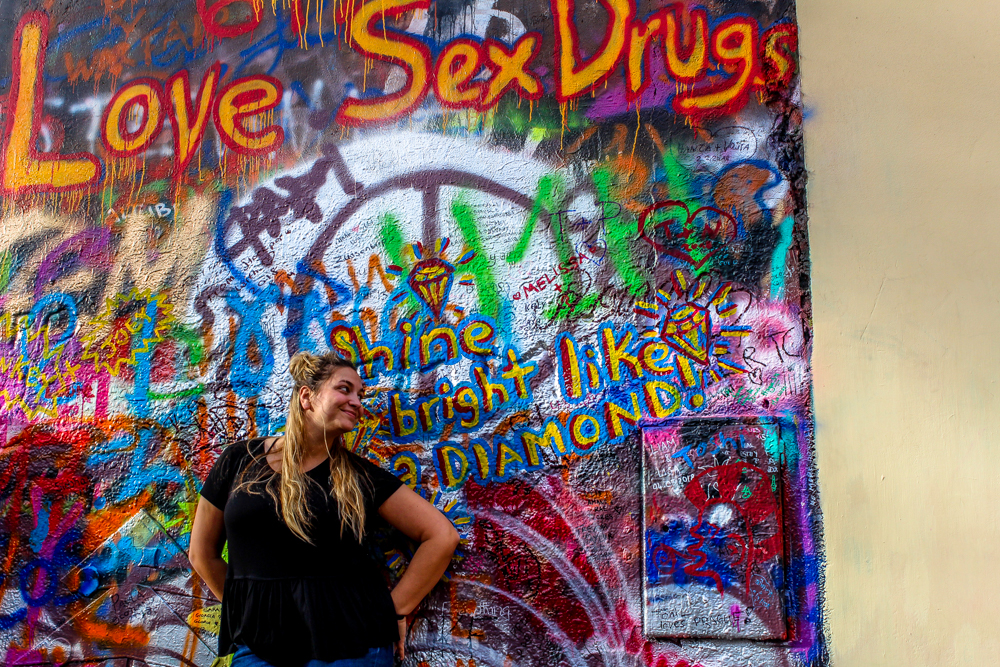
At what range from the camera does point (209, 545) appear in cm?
283

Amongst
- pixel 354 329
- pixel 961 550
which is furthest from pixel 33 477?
pixel 961 550

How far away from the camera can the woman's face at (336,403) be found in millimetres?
2662

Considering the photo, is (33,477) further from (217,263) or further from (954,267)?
(954,267)

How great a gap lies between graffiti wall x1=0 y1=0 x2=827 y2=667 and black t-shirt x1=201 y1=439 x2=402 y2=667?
1.26 feet

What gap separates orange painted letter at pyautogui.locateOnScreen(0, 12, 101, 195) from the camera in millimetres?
3566

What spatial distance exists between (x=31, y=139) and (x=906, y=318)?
13.1 feet

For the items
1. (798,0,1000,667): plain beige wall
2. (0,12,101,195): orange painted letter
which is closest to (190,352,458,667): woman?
(798,0,1000,667): plain beige wall

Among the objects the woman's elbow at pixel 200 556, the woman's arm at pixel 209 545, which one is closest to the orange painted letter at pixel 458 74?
the woman's arm at pixel 209 545

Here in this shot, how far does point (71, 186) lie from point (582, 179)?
2.44 meters

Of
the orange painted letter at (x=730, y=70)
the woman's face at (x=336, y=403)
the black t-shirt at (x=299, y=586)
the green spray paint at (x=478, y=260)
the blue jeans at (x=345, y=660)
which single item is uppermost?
the orange painted letter at (x=730, y=70)

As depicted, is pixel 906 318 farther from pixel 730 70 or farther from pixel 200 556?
pixel 200 556

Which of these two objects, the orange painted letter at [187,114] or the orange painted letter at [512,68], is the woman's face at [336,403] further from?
the orange painted letter at [187,114]

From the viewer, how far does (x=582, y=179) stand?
3076mm

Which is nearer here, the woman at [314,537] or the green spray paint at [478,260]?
the woman at [314,537]
